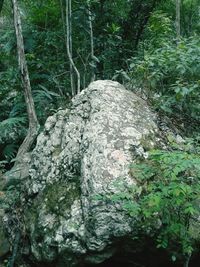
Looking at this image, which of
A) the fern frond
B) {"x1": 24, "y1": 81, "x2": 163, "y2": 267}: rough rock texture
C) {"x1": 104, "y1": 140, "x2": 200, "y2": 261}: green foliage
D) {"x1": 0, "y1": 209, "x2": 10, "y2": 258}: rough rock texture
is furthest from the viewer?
the fern frond

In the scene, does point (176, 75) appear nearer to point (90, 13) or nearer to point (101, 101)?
point (101, 101)

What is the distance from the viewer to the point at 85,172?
4285 mm

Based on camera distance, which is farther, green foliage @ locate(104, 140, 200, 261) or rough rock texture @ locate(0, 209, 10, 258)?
rough rock texture @ locate(0, 209, 10, 258)

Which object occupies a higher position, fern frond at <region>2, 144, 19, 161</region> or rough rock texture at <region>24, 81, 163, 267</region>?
rough rock texture at <region>24, 81, 163, 267</region>

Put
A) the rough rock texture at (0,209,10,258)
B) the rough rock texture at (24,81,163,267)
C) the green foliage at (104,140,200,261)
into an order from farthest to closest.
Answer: the rough rock texture at (0,209,10,258), the rough rock texture at (24,81,163,267), the green foliage at (104,140,200,261)

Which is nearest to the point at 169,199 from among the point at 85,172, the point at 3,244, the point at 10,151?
the point at 85,172

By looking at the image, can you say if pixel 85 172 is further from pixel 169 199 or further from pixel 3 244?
pixel 3 244

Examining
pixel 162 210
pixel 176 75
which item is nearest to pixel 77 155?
pixel 162 210

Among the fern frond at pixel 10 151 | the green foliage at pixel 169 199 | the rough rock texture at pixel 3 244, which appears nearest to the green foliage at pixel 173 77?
the green foliage at pixel 169 199

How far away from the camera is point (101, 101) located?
490 cm

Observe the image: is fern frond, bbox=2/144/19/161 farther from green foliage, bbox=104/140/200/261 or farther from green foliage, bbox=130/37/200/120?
green foliage, bbox=104/140/200/261

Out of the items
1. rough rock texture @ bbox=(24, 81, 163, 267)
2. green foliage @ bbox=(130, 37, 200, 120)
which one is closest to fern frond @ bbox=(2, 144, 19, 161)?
rough rock texture @ bbox=(24, 81, 163, 267)

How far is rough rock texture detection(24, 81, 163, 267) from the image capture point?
393 centimetres

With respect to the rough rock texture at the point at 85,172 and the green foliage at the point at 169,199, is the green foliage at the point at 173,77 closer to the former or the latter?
the rough rock texture at the point at 85,172
